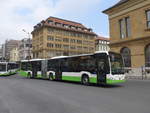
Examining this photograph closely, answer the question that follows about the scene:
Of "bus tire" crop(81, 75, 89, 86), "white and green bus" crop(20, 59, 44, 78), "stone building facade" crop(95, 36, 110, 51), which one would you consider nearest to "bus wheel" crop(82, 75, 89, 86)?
"bus tire" crop(81, 75, 89, 86)

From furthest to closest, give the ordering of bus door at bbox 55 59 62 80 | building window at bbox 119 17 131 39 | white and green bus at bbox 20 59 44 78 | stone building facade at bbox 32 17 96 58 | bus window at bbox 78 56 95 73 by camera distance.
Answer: stone building facade at bbox 32 17 96 58, building window at bbox 119 17 131 39, white and green bus at bbox 20 59 44 78, bus door at bbox 55 59 62 80, bus window at bbox 78 56 95 73

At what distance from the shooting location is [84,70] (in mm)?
15531

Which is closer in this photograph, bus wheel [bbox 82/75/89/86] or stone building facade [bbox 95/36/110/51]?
bus wheel [bbox 82/75/89/86]

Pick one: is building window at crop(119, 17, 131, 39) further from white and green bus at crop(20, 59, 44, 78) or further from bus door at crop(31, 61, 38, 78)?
bus door at crop(31, 61, 38, 78)

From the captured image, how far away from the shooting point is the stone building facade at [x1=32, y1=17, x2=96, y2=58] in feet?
232

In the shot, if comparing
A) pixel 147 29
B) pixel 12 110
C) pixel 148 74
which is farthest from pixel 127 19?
pixel 12 110

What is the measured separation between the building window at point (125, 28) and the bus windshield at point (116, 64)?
1534 centimetres

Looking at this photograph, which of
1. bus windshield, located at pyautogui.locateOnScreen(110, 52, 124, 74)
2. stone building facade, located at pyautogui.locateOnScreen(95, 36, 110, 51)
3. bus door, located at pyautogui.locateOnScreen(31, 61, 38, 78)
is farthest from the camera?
stone building facade, located at pyautogui.locateOnScreen(95, 36, 110, 51)

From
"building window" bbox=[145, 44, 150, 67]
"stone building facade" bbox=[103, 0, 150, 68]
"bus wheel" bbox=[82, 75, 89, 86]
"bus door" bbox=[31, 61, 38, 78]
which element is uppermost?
"stone building facade" bbox=[103, 0, 150, 68]

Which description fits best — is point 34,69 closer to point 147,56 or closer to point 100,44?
point 147,56

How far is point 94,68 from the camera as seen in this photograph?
14.5 m

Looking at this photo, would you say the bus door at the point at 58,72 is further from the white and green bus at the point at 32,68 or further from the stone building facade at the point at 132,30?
the stone building facade at the point at 132,30

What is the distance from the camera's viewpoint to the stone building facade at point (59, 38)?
232 ft

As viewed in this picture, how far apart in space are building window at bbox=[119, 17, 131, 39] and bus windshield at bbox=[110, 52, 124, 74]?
1534 centimetres
